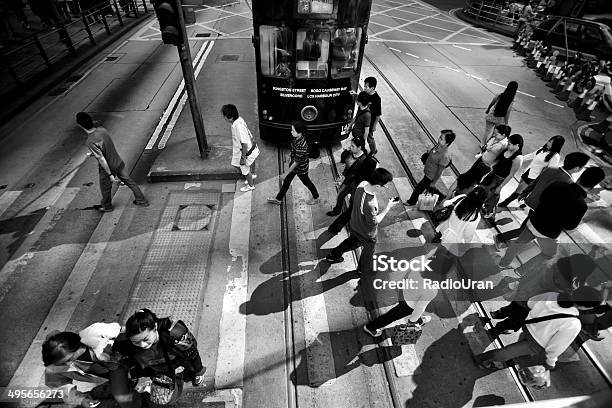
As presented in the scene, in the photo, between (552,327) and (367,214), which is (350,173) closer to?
(367,214)

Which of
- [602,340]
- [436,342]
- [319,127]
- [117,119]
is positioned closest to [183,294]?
[436,342]

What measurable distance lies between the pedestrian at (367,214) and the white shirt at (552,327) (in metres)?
1.82

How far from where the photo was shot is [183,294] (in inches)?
177

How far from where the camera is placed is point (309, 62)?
20.7ft

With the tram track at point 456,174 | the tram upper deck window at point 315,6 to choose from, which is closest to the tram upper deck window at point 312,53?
the tram upper deck window at point 315,6

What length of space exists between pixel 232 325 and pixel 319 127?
4658 mm

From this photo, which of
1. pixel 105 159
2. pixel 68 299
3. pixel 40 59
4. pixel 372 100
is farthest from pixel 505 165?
pixel 40 59

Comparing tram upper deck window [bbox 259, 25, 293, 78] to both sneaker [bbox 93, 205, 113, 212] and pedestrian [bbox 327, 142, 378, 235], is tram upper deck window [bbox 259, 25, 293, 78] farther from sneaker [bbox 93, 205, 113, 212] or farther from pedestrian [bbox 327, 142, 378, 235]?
sneaker [bbox 93, 205, 113, 212]

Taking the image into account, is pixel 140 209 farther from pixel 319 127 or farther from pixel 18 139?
pixel 18 139

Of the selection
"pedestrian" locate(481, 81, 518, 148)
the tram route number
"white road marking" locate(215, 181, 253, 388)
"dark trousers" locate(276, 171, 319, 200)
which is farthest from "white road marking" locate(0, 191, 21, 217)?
"pedestrian" locate(481, 81, 518, 148)

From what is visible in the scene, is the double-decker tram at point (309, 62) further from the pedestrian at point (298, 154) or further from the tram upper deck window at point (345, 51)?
the pedestrian at point (298, 154)

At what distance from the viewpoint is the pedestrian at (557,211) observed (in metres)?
3.87

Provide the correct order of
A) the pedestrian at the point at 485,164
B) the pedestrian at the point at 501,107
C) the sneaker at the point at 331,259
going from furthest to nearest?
the pedestrian at the point at 501,107 → the sneaker at the point at 331,259 → the pedestrian at the point at 485,164

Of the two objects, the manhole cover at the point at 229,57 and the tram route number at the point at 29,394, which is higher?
the manhole cover at the point at 229,57
